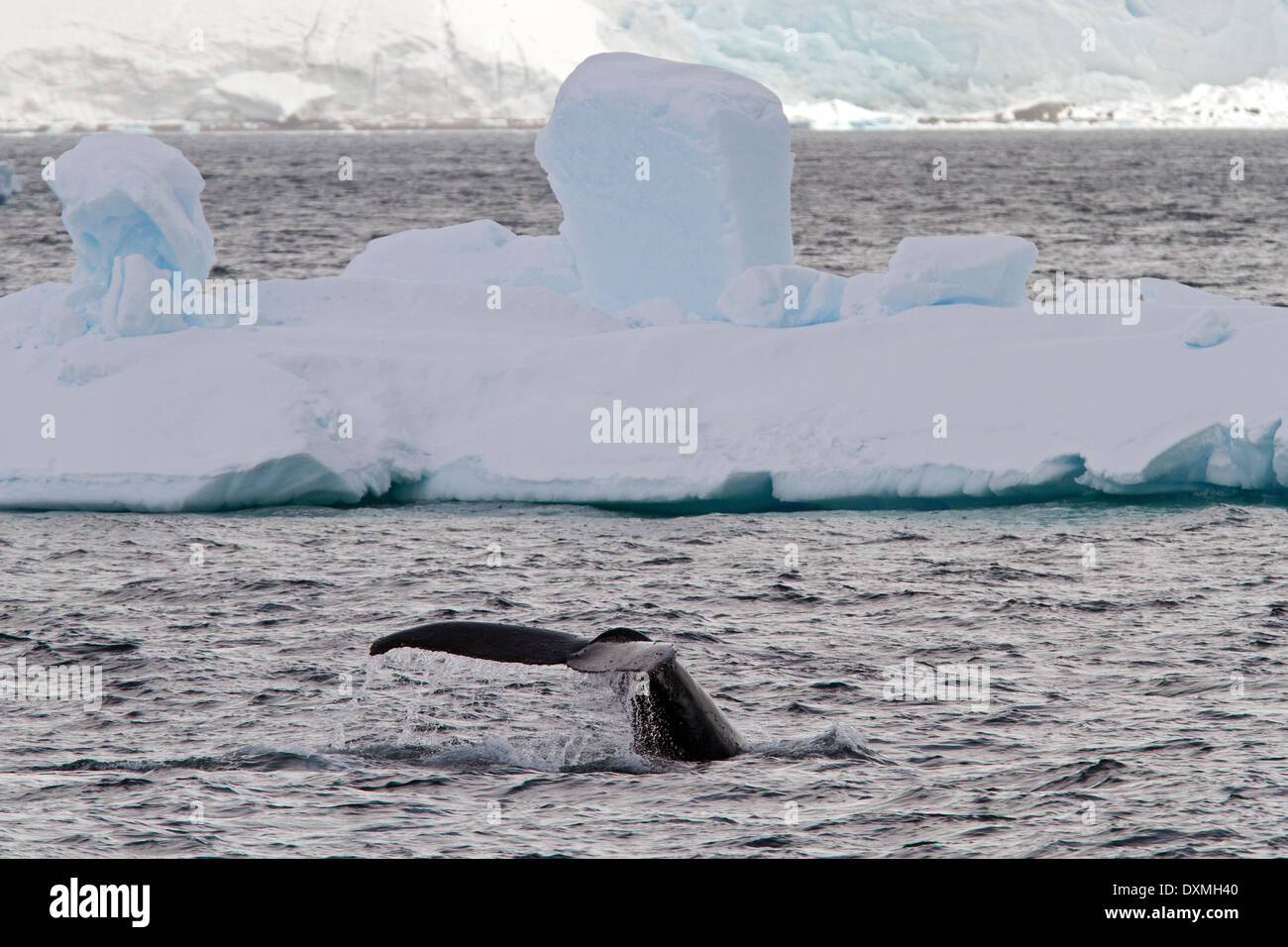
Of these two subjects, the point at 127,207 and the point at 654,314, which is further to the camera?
the point at 654,314

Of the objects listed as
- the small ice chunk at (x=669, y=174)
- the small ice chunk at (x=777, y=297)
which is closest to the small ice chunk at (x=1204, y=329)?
the small ice chunk at (x=777, y=297)

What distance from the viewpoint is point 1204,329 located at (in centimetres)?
1822

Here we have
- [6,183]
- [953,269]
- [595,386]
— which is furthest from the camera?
[6,183]

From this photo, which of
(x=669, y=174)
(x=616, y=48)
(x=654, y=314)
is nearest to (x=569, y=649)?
(x=654, y=314)

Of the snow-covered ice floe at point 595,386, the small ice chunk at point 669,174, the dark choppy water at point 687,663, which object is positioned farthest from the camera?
the small ice chunk at point 669,174

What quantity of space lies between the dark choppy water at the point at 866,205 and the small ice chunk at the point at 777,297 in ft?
58.5

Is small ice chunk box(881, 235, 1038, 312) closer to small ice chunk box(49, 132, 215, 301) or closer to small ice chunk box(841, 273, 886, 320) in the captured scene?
small ice chunk box(841, 273, 886, 320)

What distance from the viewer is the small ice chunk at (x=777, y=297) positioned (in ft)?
66.1

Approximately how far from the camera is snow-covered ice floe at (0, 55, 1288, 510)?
17.1 metres

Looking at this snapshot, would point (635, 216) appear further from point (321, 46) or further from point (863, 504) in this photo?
point (321, 46)

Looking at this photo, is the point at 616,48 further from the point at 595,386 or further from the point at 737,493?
the point at 737,493

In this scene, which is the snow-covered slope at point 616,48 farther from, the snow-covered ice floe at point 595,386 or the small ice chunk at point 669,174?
the snow-covered ice floe at point 595,386

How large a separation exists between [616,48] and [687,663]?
17329cm

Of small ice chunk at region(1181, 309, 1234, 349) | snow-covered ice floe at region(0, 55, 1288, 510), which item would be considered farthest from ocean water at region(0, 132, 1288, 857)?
small ice chunk at region(1181, 309, 1234, 349)
